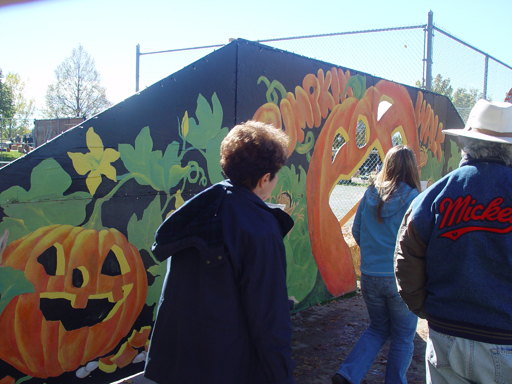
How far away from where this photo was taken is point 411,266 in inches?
79.4

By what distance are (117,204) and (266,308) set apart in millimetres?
2036

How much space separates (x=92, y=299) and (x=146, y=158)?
1.13 m

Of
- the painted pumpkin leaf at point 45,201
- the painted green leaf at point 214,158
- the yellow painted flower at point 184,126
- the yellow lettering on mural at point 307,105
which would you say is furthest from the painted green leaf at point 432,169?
the painted pumpkin leaf at point 45,201

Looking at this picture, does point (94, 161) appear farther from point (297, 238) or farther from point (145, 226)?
point (297, 238)

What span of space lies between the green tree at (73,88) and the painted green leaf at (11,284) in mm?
30026

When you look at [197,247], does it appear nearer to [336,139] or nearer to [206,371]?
[206,371]

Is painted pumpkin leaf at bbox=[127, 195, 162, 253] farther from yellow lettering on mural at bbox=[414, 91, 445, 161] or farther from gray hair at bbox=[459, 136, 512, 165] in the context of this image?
yellow lettering on mural at bbox=[414, 91, 445, 161]

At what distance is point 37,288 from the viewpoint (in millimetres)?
2725

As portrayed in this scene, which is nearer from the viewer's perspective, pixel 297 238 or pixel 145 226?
pixel 145 226

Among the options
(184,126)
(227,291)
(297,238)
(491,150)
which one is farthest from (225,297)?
(297,238)

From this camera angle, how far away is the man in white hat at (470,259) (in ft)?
5.83

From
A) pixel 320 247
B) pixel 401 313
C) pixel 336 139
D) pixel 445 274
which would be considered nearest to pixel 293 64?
pixel 336 139

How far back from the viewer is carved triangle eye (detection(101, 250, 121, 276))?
3080 millimetres

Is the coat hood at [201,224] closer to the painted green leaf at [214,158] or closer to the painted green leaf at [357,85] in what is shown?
the painted green leaf at [214,158]
